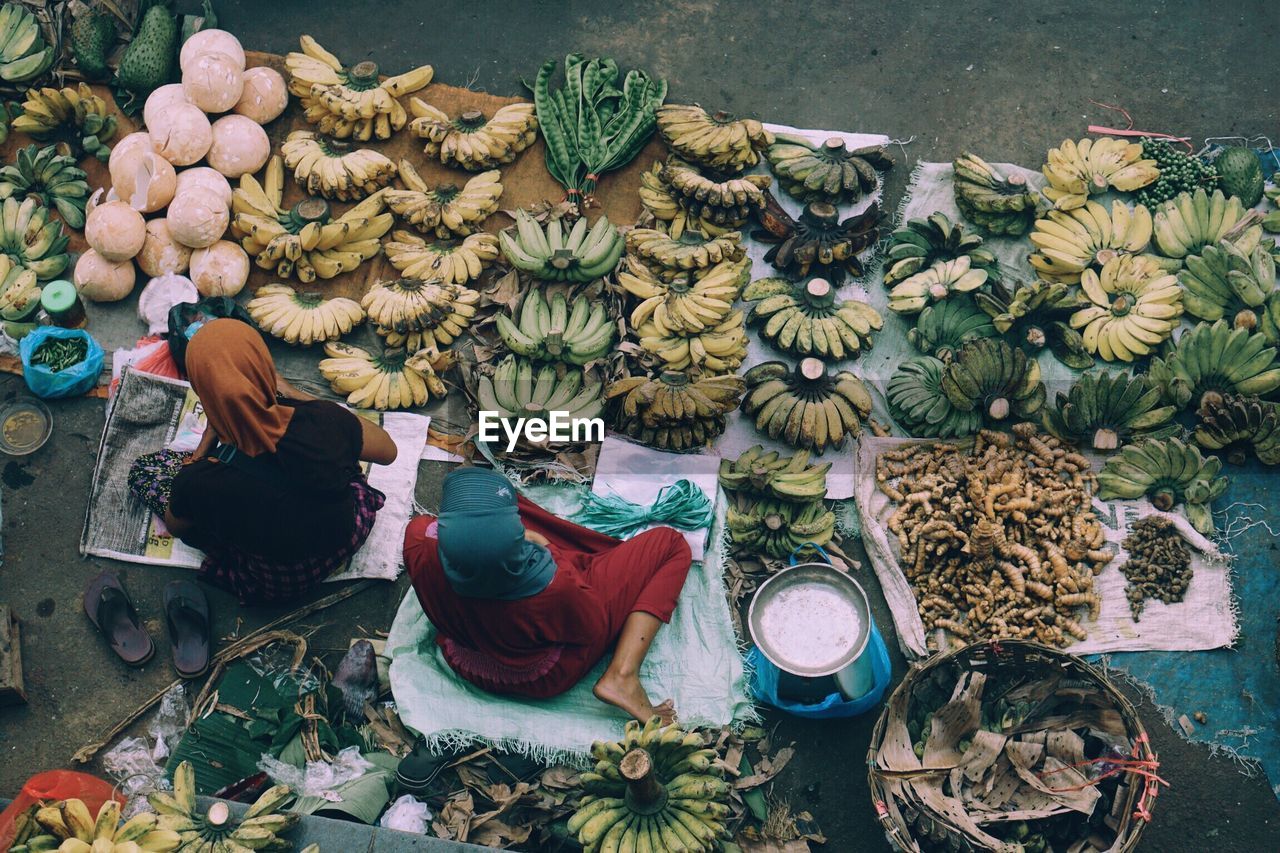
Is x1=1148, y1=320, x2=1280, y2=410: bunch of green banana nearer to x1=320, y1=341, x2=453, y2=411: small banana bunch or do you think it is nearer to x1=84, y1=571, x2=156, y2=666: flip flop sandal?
x1=320, y1=341, x2=453, y2=411: small banana bunch

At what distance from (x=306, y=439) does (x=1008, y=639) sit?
8.34 feet

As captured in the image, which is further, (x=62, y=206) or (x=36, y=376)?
(x=62, y=206)

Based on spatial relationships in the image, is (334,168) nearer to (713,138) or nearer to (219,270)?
(219,270)

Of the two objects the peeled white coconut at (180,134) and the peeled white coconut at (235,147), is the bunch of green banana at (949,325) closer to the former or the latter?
the peeled white coconut at (235,147)

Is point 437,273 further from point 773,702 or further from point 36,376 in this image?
point 773,702

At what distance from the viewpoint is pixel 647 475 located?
487 cm

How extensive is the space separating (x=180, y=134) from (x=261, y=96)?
0.42m

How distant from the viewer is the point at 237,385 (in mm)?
4113

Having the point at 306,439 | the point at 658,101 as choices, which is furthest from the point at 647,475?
the point at 658,101

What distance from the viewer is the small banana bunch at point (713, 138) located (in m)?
5.21

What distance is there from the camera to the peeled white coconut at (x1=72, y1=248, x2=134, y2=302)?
520 cm

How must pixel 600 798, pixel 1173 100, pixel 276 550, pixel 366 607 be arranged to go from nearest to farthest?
pixel 600 798
pixel 276 550
pixel 366 607
pixel 1173 100

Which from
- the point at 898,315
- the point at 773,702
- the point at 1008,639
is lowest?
the point at 773,702

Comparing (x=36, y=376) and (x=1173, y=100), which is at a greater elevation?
(x=1173, y=100)
